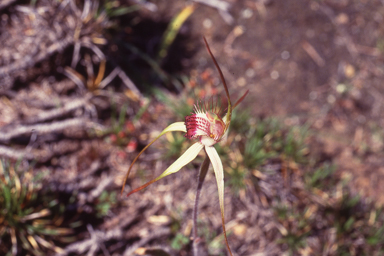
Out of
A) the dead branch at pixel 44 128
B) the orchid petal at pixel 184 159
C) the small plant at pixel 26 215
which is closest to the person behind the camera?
the orchid petal at pixel 184 159

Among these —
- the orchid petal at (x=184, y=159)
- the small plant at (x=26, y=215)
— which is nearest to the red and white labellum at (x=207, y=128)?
the orchid petal at (x=184, y=159)

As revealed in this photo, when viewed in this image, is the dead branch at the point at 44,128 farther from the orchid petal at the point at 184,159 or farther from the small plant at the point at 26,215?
the orchid petal at the point at 184,159

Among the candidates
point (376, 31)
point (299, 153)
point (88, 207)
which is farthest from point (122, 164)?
point (376, 31)

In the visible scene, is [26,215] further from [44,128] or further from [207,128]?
[207,128]

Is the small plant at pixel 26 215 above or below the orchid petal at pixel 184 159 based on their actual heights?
below

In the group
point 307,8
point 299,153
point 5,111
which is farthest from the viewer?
point 307,8

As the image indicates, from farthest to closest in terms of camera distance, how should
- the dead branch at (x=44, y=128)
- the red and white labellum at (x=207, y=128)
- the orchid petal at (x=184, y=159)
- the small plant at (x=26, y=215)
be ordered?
the dead branch at (x=44, y=128) < the small plant at (x=26, y=215) < the red and white labellum at (x=207, y=128) < the orchid petal at (x=184, y=159)

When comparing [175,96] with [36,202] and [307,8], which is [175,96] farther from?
[307,8]

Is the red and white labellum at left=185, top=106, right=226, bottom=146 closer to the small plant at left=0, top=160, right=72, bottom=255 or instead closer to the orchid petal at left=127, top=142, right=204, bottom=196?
the orchid petal at left=127, top=142, right=204, bottom=196

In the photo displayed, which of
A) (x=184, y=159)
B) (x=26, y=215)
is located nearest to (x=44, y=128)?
(x=26, y=215)
